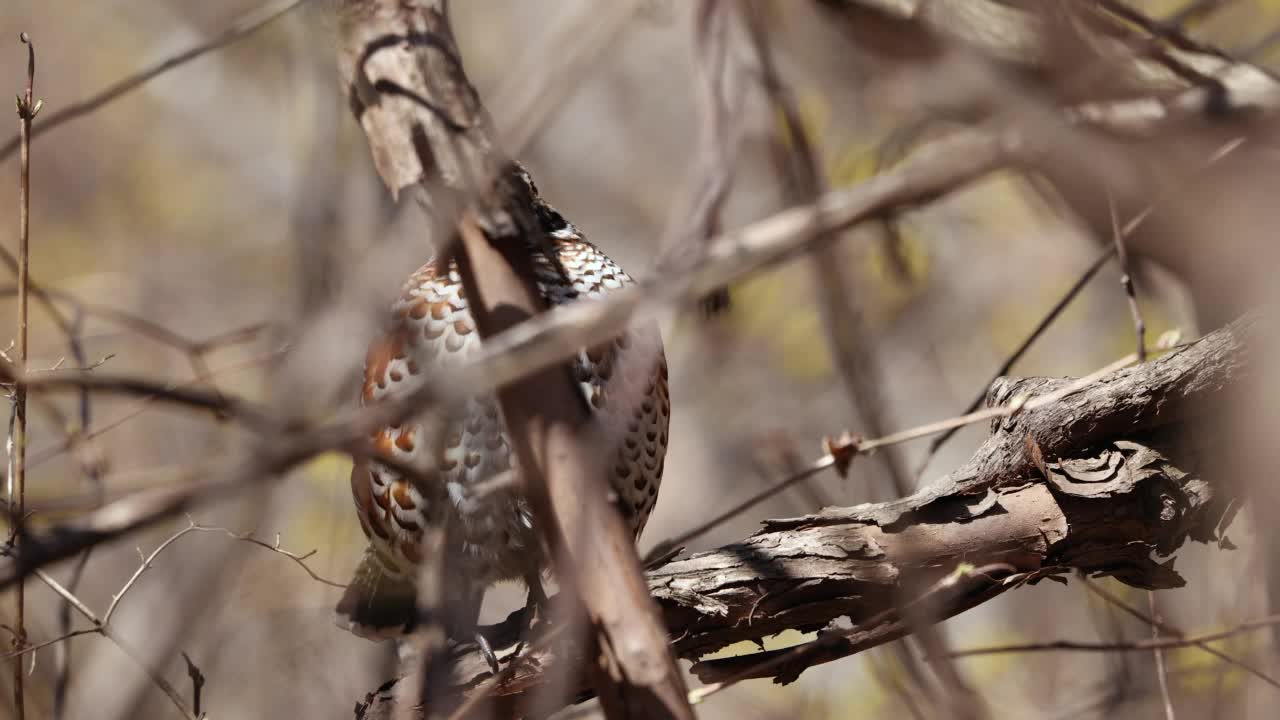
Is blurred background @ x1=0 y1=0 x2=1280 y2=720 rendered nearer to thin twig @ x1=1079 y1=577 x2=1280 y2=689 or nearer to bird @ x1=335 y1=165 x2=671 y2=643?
bird @ x1=335 y1=165 x2=671 y2=643

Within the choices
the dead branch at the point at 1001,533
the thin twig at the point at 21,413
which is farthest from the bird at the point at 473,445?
the thin twig at the point at 21,413

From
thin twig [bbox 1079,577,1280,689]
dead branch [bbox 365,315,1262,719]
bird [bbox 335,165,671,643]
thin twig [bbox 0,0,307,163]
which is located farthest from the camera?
bird [bbox 335,165,671,643]

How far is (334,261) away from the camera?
167 centimetres

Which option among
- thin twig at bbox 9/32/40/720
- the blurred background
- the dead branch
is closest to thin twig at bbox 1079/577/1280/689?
the dead branch

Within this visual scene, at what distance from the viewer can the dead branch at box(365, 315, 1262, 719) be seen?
2148 millimetres

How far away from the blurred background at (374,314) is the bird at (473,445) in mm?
211

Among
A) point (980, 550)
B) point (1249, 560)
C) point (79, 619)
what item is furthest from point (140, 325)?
point (79, 619)

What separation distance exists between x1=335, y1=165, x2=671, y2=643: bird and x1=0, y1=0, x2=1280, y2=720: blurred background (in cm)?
21

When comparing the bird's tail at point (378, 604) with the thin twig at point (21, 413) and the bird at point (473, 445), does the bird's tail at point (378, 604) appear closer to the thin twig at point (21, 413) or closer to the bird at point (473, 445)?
the bird at point (473, 445)

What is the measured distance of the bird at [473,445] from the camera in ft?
8.16

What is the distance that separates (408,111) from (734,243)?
0.84 metres

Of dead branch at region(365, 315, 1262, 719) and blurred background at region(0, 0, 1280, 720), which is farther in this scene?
dead branch at region(365, 315, 1262, 719)

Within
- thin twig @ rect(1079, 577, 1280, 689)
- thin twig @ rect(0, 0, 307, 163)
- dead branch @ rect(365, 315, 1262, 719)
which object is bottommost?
thin twig @ rect(1079, 577, 1280, 689)

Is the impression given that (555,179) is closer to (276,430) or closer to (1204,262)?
(1204,262)
